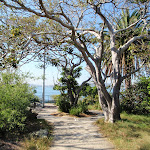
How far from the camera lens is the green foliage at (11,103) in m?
4.48

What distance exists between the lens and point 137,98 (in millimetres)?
9617

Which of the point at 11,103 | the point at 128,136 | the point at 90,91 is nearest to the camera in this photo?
the point at 11,103

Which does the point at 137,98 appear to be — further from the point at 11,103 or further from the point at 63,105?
the point at 11,103

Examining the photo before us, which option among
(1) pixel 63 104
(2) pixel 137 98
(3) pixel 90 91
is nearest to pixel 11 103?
(1) pixel 63 104

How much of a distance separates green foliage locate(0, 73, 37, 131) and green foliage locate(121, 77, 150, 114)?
678 cm

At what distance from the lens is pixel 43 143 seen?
443 centimetres

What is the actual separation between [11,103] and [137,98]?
7760 mm

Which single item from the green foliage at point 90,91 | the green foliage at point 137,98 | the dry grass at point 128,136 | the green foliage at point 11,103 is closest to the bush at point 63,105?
the green foliage at point 137,98

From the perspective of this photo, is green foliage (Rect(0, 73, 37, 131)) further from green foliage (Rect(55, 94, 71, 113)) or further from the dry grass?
green foliage (Rect(55, 94, 71, 113))

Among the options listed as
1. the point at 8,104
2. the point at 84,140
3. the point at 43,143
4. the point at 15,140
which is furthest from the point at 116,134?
the point at 8,104

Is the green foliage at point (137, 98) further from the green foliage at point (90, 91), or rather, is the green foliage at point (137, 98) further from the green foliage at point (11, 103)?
the green foliage at point (11, 103)

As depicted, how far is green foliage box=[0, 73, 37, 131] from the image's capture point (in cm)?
448

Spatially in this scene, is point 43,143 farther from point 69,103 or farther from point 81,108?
point 69,103

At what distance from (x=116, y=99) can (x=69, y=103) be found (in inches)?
194
